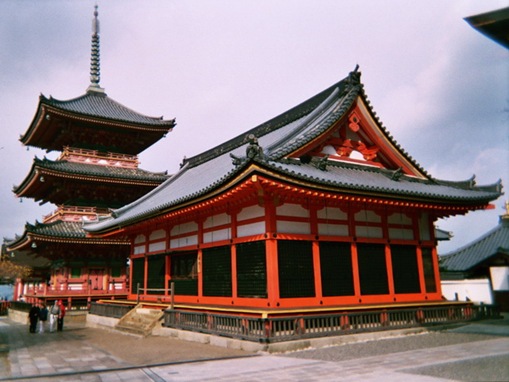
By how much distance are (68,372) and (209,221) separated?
8.53 meters

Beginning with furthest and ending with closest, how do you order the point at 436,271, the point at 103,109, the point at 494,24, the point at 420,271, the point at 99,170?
the point at 103,109
the point at 99,170
the point at 436,271
the point at 420,271
the point at 494,24

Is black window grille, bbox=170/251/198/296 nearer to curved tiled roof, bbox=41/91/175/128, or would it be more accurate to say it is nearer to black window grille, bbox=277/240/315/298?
black window grille, bbox=277/240/315/298

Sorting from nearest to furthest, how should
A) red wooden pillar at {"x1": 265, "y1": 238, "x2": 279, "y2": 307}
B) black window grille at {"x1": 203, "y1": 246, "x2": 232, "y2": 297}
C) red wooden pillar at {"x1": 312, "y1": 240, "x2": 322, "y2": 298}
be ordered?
red wooden pillar at {"x1": 265, "y1": 238, "x2": 279, "y2": 307}, red wooden pillar at {"x1": 312, "y1": 240, "x2": 322, "y2": 298}, black window grille at {"x1": 203, "y1": 246, "x2": 232, "y2": 297}

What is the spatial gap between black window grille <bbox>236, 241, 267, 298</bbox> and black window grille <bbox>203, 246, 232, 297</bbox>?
2.47 ft

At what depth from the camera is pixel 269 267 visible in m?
13.6

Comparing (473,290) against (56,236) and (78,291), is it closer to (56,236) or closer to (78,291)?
(78,291)

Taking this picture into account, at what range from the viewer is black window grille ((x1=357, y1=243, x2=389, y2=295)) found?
15.7m

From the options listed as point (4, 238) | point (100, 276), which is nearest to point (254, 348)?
point (100, 276)

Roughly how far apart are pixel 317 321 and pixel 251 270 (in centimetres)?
280

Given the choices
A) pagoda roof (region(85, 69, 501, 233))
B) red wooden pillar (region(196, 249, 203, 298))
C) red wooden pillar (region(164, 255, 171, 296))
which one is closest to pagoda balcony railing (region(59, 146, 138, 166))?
pagoda roof (region(85, 69, 501, 233))

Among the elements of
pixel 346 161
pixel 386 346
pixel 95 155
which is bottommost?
pixel 386 346

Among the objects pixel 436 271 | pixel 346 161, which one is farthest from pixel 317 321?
pixel 436 271

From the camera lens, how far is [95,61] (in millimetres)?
A: 39156

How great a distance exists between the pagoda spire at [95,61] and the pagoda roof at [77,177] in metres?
9.58
